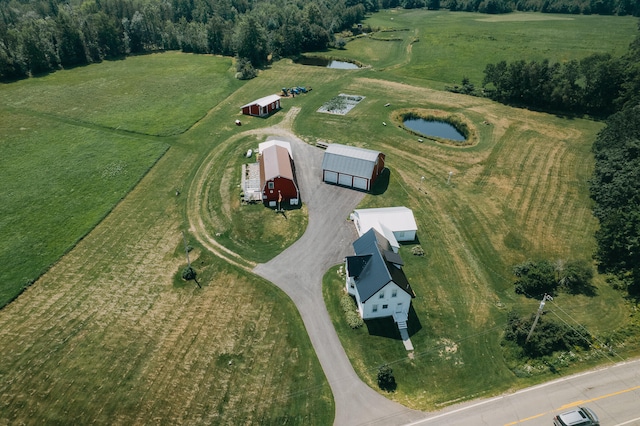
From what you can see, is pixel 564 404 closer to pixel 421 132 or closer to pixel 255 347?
pixel 255 347

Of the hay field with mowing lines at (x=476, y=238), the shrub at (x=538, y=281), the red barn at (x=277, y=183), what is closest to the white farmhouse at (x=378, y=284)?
the hay field with mowing lines at (x=476, y=238)

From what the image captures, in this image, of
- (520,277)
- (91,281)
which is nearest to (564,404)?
(520,277)

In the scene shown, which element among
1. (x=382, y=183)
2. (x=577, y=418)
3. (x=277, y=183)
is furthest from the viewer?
(x=382, y=183)

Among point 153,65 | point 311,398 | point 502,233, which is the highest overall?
point 153,65

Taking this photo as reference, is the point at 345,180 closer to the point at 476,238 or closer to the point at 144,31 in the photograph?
the point at 476,238

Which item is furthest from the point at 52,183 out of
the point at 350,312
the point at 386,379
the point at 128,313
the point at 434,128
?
the point at 434,128
